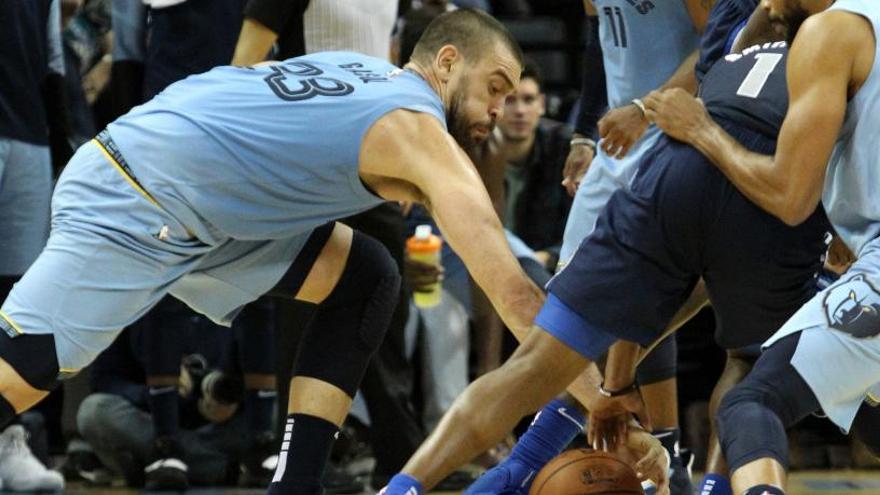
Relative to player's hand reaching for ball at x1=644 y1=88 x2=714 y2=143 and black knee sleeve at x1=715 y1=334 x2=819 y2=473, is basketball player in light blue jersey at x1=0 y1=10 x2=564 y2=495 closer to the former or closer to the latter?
player's hand reaching for ball at x1=644 y1=88 x2=714 y2=143

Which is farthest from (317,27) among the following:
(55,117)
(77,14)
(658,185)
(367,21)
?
(658,185)

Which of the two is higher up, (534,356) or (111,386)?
(534,356)

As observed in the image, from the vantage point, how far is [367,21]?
6469 millimetres

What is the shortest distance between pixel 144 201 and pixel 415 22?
2.44 metres

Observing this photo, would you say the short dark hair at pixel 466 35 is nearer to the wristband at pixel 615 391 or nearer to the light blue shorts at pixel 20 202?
the wristband at pixel 615 391

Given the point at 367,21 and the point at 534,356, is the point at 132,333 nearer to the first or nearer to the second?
the point at 367,21

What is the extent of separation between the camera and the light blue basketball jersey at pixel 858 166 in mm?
4086

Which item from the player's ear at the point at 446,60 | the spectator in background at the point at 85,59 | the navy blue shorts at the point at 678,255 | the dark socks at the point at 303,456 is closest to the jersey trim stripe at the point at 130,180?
the dark socks at the point at 303,456

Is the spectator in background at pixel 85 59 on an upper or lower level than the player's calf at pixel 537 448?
lower

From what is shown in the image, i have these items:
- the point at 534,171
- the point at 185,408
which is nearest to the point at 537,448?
the point at 185,408

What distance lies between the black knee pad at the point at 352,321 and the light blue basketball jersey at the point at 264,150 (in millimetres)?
325

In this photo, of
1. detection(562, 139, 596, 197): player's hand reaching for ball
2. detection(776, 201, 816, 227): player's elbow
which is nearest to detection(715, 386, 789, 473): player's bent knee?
detection(776, 201, 816, 227): player's elbow

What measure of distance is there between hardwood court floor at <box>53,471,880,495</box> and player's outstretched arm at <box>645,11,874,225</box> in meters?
2.74

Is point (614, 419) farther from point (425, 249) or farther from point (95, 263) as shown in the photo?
point (425, 249)
